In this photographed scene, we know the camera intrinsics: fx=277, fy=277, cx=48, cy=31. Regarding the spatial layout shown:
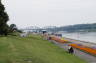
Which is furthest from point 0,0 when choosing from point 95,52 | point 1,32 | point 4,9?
point 95,52

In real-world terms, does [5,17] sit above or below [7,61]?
above

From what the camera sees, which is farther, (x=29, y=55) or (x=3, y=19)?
(x=3, y=19)

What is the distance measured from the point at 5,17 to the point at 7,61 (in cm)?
5429

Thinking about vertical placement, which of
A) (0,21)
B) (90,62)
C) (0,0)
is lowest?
(90,62)

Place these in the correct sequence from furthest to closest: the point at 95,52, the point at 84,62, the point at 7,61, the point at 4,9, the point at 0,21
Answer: the point at 4,9, the point at 0,21, the point at 95,52, the point at 84,62, the point at 7,61

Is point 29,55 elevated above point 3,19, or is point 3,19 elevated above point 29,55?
point 3,19

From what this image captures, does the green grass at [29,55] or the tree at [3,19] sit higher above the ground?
the tree at [3,19]

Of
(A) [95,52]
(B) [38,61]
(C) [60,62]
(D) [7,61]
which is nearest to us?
(D) [7,61]

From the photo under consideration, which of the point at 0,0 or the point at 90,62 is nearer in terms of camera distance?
the point at 90,62

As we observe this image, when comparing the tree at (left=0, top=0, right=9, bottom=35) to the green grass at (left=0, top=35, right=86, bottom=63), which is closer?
the green grass at (left=0, top=35, right=86, bottom=63)

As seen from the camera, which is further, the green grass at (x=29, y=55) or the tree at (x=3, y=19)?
the tree at (x=3, y=19)

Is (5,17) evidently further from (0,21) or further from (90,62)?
(90,62)

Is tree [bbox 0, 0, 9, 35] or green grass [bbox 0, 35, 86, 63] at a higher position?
tree [bbox 0, 0, 9, 35]

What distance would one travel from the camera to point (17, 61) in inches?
712
